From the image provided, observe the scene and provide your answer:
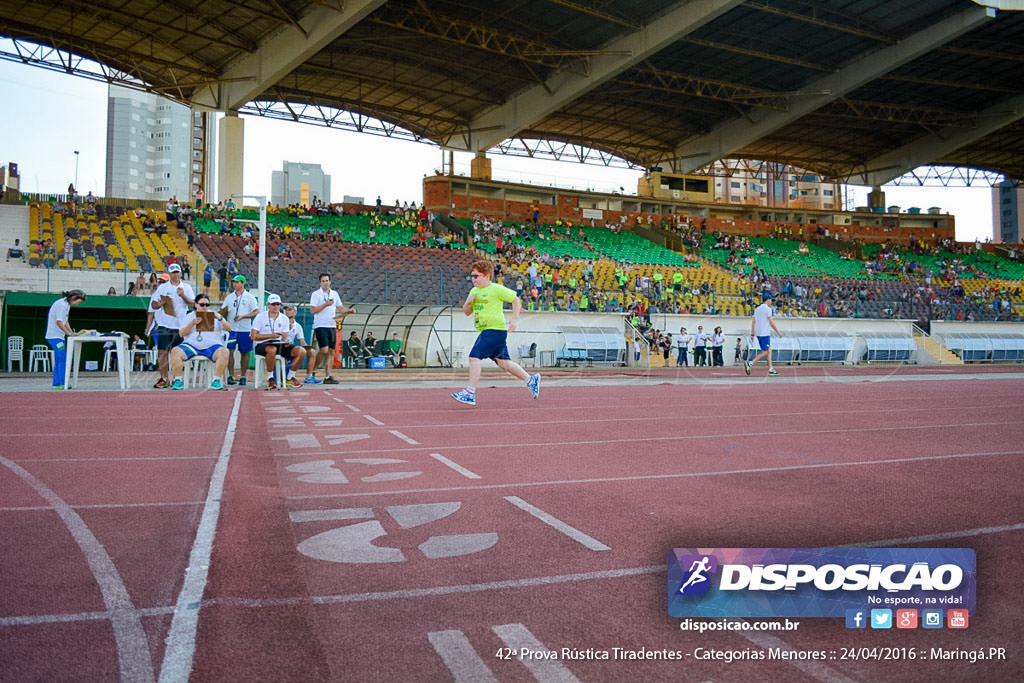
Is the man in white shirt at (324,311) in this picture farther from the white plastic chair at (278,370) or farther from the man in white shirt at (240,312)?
the man in white shirt at (240,312)

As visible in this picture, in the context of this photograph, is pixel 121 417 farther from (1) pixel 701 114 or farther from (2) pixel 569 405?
(1) pixel 701 114

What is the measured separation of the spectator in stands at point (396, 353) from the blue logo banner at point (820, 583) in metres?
23.0

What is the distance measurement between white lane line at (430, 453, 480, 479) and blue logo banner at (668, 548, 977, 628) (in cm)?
275

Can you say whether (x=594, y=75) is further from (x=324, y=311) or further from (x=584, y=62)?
(x=324, y=311)

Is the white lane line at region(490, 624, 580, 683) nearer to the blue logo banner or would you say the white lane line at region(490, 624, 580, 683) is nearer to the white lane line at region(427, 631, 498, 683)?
the white lane line at region(427, 631, 498, 683)

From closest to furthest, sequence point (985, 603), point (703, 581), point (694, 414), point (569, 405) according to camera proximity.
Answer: point (703, 581), point (985, 603), point (694, 414), point (569, 405)

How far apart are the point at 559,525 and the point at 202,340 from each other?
10.4 m

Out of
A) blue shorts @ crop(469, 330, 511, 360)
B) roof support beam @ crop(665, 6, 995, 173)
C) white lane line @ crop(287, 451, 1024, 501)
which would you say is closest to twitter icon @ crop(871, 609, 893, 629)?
white lane line @ crop(287, 451, 1024, 501)

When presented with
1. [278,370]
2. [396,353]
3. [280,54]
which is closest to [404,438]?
[278,370]

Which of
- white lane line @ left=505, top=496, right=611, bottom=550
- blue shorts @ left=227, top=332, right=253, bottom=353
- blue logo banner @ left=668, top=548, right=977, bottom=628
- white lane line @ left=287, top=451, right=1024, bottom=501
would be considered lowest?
white lane line @ left=505, top=496, right=611, bottom=550

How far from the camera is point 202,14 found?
111 ft

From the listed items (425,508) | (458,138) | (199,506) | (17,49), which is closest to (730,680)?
(425,508)

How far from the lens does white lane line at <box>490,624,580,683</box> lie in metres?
1.92

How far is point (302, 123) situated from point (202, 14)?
1169cm
